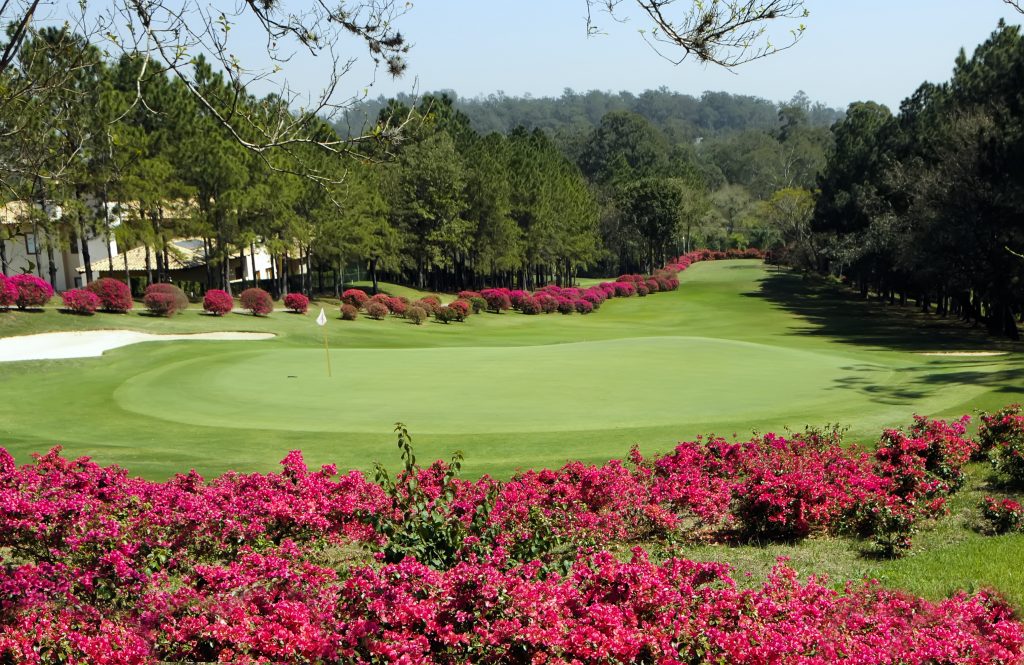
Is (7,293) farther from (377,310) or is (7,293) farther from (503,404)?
(503,404)

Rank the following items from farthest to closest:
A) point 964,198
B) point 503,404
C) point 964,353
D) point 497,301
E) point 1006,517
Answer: point 497,301 < point 964,198 < point 964,353 < point 503,404 < point 1006,517

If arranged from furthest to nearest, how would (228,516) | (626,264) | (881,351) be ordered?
(626,264), (881,351), (228,516)

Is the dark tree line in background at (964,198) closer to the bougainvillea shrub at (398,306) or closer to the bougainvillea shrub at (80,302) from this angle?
the bougainvillea shrub at (398,306)

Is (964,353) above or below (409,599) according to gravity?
below

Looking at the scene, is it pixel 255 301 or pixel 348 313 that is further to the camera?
pixel 348 313

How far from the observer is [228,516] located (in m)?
9.28

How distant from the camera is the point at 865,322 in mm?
62219

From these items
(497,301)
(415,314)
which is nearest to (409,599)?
(415,314)

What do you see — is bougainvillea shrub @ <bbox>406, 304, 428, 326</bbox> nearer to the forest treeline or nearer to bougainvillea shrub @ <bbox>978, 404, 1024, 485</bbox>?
the forest treeline

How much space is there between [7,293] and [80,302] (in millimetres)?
2784

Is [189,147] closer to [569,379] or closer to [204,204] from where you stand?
[204,204]

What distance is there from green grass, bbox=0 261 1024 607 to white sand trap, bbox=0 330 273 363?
849 mm

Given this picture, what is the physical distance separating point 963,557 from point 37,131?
49.4 feet

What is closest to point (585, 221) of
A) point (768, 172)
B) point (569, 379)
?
point (569, 379)
